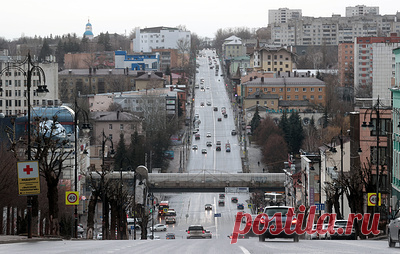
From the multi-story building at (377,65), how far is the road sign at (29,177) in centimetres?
2480

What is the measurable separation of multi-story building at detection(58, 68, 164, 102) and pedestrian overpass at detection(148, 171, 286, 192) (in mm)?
80281

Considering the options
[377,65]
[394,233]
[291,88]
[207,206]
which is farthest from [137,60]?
[394,233]

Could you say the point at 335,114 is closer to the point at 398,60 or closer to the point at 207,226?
the point at 207,226

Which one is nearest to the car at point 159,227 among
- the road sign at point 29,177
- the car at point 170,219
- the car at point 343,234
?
the car at point 170,219

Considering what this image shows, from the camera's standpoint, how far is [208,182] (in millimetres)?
74250

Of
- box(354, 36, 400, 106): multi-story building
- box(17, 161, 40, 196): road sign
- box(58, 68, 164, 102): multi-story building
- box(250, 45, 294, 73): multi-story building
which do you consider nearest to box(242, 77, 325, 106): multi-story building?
box(354, 36, 400, 106): multi-story building

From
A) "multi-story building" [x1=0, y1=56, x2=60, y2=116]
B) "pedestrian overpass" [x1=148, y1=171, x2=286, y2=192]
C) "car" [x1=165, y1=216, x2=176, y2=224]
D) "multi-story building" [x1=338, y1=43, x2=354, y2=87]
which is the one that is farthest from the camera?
"multi-story building" [x1=338, y1=43, x2=354, y2=87]

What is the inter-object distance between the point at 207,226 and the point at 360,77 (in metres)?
102

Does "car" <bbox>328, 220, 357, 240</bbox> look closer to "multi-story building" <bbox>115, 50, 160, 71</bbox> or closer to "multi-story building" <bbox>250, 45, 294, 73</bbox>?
"multi-story building" <bbox>250, 45, 294, 73</bbox>

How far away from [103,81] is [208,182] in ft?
293

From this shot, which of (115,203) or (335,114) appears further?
(335,114)

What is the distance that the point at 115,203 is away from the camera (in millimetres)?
42219

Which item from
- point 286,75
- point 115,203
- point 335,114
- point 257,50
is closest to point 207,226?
point 115,203

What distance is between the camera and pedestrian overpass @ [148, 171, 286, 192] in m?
73.3
